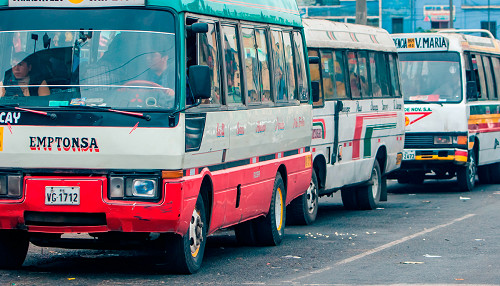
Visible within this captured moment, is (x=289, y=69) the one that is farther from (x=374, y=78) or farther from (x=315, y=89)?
(x=374, y=78)

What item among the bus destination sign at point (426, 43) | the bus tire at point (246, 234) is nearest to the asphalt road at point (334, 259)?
the bus tire at point (246, 234)

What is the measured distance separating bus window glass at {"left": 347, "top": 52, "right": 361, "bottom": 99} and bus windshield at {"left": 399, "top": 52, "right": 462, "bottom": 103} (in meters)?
3.73

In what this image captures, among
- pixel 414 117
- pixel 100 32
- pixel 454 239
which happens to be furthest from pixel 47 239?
pixel 414 117

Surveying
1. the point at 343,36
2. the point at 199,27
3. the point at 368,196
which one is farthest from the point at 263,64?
the point at 368,196

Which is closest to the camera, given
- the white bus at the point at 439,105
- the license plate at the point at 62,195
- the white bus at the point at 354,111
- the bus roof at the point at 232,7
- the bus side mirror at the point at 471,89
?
the license plate at the point at 62,195

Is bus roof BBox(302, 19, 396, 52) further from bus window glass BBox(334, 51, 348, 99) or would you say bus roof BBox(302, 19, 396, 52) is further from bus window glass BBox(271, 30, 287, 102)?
bus window glass BBox(271, 30, 287, 102)

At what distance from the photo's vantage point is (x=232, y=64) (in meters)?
10.7

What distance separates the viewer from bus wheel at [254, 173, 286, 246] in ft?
39.5

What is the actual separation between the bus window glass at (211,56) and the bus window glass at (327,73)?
5.70 metres

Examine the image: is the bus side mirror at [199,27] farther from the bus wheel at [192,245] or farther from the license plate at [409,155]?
the license plate at [409,155]

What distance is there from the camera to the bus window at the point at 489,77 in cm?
2328

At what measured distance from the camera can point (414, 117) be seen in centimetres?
2083

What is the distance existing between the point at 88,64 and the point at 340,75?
7.94 metres

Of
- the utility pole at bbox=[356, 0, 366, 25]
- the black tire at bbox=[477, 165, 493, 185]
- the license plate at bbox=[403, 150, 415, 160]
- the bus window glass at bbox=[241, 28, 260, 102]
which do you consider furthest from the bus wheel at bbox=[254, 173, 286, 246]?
the utility pole at bbox=[356, 0, 366, 25]
